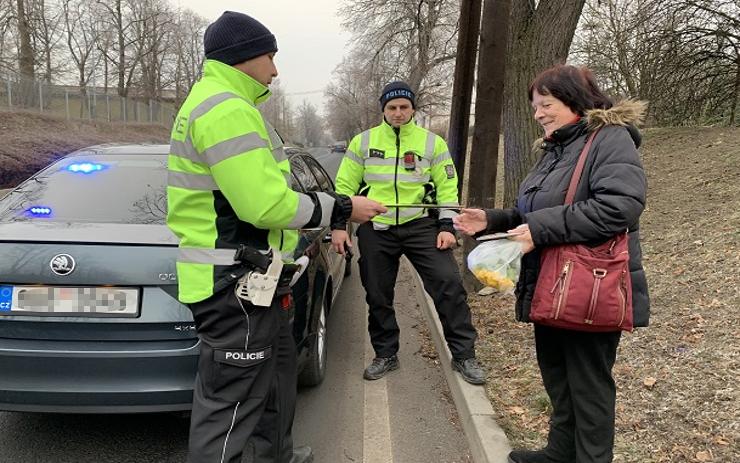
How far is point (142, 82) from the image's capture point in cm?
5066

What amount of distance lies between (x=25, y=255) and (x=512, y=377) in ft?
9.44

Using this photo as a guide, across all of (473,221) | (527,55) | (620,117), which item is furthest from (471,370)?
(527,55)

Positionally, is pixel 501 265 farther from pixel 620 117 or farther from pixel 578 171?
pixel 620 117

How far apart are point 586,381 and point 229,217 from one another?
5.05ft

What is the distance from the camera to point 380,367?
3.92 m

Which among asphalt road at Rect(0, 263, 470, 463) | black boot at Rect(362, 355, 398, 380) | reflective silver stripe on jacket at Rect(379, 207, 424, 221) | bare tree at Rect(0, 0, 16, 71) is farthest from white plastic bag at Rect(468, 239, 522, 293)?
bare tree at Rect(0, 0, 16, 71)

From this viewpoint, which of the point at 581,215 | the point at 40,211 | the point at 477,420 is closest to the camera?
the point at 581,215

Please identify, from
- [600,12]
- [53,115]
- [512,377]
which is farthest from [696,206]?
[53,115]

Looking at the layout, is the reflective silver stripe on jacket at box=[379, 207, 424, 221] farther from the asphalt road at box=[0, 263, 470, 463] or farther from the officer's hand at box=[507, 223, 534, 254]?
the officer's hand at box=[507, 223, 534, 254]

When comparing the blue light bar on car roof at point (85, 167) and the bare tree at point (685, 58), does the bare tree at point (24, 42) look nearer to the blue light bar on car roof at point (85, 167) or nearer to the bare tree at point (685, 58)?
the bare tree at point (685, 58)

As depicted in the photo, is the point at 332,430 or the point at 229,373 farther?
the point at 332,430

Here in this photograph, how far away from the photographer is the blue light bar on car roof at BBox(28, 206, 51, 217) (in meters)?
2.85

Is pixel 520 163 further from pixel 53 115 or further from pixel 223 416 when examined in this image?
pixel 53 115

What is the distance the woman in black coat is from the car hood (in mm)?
1467
